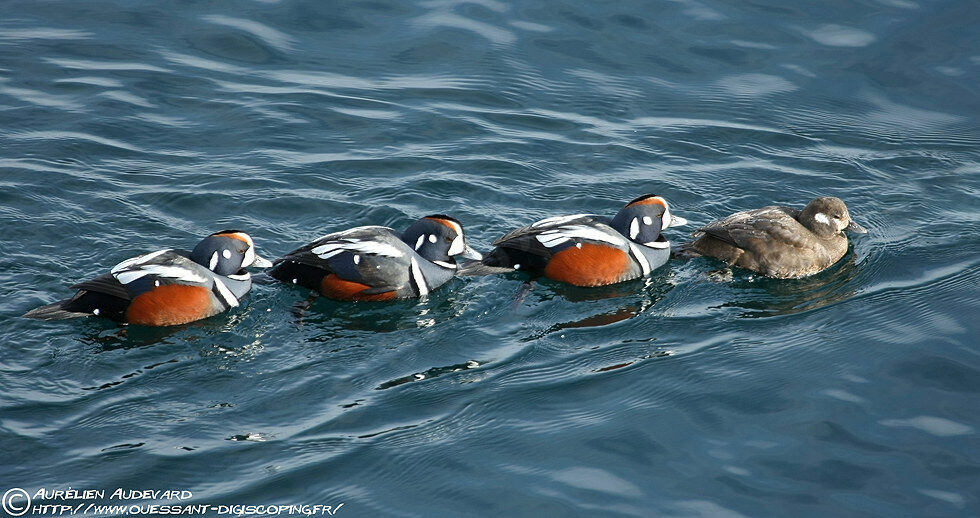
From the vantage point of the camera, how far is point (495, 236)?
36.0 feet

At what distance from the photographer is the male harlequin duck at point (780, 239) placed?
10281mm

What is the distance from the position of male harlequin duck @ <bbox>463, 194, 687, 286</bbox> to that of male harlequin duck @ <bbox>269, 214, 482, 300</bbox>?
396mm

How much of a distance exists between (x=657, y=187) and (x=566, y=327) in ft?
11.0

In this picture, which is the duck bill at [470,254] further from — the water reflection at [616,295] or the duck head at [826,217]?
the duck head at [826,217]

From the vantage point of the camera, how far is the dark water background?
735cm

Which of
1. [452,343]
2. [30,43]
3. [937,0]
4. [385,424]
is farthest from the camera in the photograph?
[937,0]

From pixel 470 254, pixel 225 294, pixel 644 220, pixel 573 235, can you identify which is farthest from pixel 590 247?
pixel 225 294

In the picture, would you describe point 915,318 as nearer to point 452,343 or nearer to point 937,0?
point 452,343

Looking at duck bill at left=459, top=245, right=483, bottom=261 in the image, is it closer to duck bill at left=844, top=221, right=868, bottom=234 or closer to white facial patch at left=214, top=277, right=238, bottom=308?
white facial patch at left=214, top=277, right=238, bottom=308

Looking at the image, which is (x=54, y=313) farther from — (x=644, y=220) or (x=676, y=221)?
(x=676, y=221)

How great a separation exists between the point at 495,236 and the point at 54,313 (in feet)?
14.2

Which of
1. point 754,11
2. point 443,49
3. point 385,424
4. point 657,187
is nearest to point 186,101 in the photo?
point 443,49

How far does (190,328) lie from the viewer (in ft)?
29.9

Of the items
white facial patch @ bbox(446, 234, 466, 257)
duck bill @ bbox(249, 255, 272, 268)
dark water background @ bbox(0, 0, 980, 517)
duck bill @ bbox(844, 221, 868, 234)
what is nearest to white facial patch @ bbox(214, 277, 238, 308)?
dark water background @ bbox(0, 0, 980, 517)
